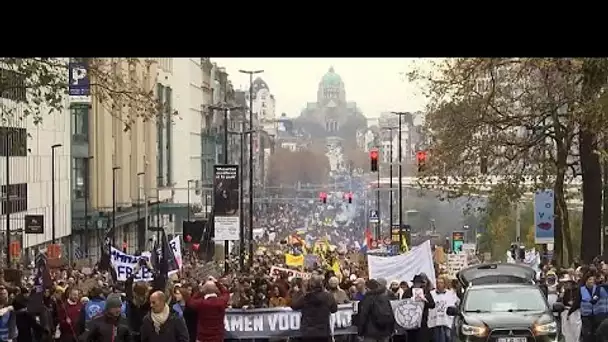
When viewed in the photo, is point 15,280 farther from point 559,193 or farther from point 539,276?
point 559,193

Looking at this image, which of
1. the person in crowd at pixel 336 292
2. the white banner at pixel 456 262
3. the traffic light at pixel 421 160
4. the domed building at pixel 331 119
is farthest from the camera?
the domed building at pixel 331 119

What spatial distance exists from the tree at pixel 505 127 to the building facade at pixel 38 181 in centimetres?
2361

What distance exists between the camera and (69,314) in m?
19.5

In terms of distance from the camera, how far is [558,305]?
19.9 metres

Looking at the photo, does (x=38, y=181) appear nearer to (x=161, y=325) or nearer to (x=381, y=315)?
(x=381, y=315)

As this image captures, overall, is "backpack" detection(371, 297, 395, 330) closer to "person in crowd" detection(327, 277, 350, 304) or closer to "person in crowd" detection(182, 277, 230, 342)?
"person in crowd" detection(327, 277, 350, 304)

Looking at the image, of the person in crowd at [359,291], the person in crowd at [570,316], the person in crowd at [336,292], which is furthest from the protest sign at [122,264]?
the person in crowd at [570,316]

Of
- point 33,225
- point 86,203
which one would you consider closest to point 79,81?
point 33,225

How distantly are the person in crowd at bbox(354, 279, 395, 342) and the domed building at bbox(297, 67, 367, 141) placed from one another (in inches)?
4842

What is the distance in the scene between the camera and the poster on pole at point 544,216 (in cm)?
3725

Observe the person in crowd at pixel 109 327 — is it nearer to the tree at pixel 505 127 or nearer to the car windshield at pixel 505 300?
the car windshield at pixel 505 300

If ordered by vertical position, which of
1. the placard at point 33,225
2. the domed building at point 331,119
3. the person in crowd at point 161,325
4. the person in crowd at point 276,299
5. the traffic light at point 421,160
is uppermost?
the domed building at point 331,119

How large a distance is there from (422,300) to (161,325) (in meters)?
7.95

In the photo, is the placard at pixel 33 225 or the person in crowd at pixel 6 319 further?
the placard at pixel 33 225
